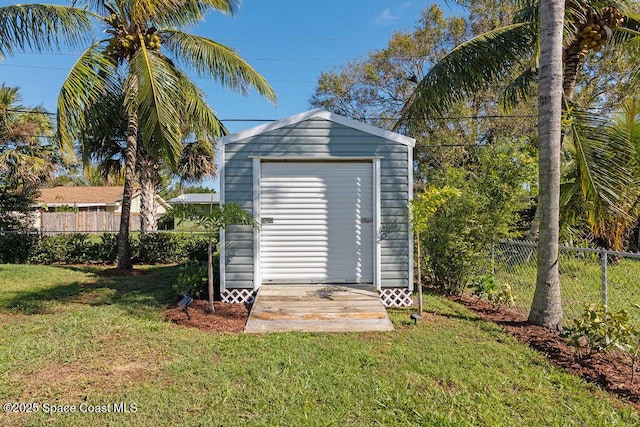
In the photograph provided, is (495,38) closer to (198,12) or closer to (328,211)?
(328,211)

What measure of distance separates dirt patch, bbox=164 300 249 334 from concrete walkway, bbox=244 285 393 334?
0.77 ft

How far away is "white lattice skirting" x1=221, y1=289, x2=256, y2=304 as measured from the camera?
5.48 meters

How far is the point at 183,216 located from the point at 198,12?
19.6 ft

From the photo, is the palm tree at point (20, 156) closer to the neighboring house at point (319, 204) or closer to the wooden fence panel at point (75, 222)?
the wooden fence panel at point (75, 222)

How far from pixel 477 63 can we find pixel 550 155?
2754 millimetres

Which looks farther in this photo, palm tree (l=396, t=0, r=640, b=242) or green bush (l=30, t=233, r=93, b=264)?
green bush (l=30, t=233, r=93, b=264)

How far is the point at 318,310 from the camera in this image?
467 centimetres

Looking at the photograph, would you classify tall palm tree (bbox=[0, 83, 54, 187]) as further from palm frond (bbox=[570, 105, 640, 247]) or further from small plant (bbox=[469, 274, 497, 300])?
palm frond (bbox=[570, 105, 640, 247])

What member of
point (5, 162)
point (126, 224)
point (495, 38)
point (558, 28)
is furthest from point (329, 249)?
point (5, 162)

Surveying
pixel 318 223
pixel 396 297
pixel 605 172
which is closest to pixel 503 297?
pixel 396 297

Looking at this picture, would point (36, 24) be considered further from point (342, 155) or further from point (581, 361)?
point (581, 361)

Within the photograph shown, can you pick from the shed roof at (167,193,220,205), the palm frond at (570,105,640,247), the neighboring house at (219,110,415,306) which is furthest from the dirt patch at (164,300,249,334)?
the palm frond at (570,105,640,247)

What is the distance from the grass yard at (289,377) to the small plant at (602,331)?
47cm

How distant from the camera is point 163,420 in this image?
8.13 ft
